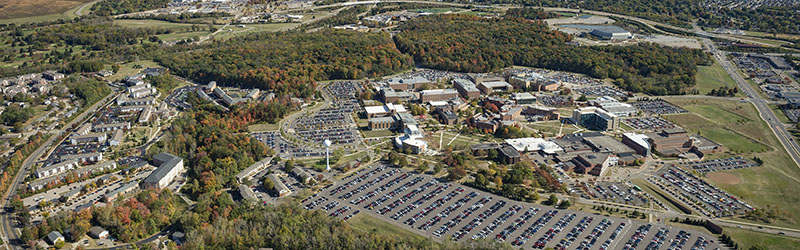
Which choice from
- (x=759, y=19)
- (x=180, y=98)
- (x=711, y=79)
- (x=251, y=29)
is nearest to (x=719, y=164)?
(x=711, y=79)

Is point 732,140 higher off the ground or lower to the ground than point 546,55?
lower

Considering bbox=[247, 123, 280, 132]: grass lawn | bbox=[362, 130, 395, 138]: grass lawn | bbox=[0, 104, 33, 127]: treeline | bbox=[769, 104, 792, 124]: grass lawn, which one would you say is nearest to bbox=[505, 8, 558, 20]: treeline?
bbox=[769, 104, 792, 124]: grass lawn

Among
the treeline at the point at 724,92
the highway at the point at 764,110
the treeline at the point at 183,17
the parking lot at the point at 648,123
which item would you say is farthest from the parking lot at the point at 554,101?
the treeline at the point at 183,17

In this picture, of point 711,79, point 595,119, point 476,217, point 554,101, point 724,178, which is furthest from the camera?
point 711,79

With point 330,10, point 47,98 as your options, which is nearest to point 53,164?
point 47,98

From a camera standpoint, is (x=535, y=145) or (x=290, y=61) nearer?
(x=535, y=145)

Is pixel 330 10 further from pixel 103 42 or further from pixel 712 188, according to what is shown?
pixel 712 188

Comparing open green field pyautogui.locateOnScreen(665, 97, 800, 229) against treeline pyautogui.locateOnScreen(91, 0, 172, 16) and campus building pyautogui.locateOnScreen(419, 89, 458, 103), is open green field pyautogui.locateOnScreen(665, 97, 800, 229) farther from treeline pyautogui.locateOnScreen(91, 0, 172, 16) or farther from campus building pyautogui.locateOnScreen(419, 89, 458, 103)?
treeline pyautogui.locateOnScreen(91, 0, 172, 16)

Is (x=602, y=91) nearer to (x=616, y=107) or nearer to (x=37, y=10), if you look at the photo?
(x=616, y=107)

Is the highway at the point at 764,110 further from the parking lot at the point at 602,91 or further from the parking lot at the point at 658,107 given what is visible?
the parking lot at the point at 602,91
